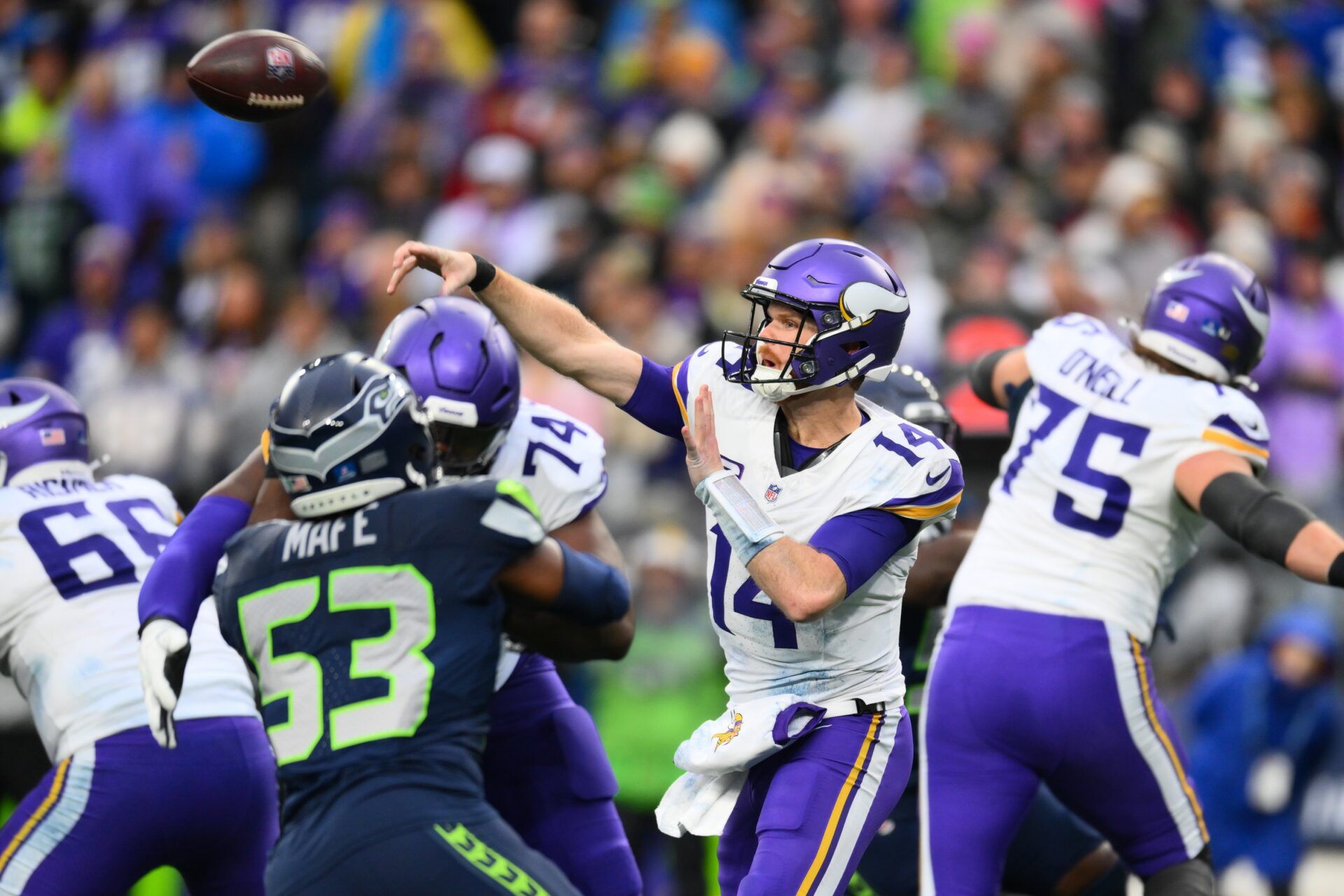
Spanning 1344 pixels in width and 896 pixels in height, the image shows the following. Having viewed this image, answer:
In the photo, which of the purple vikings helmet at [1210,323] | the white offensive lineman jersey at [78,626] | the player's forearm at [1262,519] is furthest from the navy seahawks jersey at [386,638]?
the purple vikings helmet at [1210,323]

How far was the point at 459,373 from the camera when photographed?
497 cm

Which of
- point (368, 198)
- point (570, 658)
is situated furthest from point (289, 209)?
point (570, 658)

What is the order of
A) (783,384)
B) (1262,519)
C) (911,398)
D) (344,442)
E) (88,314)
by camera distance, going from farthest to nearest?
(88,314) → (911,398) → (1262,519) → (783,384) → (344,442)

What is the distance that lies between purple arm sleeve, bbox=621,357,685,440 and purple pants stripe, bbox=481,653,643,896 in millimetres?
862

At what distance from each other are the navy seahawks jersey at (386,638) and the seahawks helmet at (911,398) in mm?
1855

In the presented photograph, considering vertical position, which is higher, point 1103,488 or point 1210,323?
point 1210,323

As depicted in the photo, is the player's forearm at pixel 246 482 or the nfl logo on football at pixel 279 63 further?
the nfl logo on football at pixel 279 63

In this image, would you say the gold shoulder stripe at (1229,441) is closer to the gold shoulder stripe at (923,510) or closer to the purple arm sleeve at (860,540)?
the gold shoulder stripe at (923,510)

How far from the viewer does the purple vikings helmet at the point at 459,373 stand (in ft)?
16.3

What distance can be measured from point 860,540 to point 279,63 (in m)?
2.27

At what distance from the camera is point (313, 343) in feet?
35.5

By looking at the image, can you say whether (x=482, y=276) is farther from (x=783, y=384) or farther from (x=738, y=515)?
(x=738, y=515)

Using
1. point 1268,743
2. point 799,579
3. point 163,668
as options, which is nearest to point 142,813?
→ point 163,668

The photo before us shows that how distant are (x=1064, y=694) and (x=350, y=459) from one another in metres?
2.18
